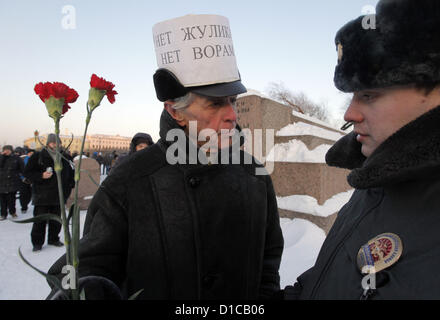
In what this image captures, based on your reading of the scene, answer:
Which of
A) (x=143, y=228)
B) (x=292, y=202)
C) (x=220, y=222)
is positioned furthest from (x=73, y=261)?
(x=292, y=202)

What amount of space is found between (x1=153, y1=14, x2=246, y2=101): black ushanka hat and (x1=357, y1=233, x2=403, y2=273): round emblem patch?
0.85 meters

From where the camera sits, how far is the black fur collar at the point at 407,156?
2.72 feet

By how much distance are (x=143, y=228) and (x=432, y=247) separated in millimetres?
1018

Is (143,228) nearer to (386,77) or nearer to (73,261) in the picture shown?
(73,261)

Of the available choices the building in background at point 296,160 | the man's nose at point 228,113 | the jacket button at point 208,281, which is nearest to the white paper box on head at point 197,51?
the man's nose at point 228,113

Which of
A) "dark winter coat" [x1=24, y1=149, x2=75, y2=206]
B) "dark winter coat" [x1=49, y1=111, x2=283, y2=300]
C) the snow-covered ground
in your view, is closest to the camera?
"dark winter coat" [x1=49, y1=111, x2=283, y2=300]

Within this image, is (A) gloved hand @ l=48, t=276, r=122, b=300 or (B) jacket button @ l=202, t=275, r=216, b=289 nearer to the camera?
(A) gloved hand @ l=48, t=276, r=122, b=300

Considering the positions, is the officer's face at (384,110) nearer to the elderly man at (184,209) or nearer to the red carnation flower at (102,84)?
the elderly man at (184,209)

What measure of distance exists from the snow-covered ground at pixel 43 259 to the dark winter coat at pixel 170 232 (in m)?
2.52

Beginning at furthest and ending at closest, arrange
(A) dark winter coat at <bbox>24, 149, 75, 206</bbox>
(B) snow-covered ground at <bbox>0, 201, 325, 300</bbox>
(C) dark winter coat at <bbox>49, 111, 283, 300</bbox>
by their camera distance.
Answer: (A) dark winter coat at <bbox>24, 149, 75, 206</bbox>
(B) snow-covered ground at <bbox>0, 201, 325, 300</bbox>
(C) dark winter coat at <bbox>49, 111, 283, 300</bbox>

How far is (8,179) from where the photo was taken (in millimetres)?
Answer: 7023

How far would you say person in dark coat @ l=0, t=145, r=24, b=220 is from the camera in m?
6.96

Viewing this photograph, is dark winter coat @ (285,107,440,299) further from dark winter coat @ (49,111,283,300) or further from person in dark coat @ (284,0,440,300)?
dark winter coat @ (49,111,283,300)

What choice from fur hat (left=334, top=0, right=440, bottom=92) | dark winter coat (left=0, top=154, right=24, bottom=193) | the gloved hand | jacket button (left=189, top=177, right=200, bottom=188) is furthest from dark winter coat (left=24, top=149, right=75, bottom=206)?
fur hat (left=334, top=0, right=440, bottom=92)
